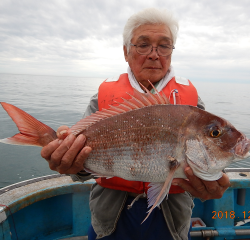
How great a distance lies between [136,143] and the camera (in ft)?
6.06

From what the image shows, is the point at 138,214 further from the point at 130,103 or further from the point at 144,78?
the point at 144,78

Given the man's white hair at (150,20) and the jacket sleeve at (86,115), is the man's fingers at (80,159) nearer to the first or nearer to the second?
the jacket sleeve at (86,115)

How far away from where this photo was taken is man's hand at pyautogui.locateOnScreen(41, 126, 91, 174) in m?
1.93

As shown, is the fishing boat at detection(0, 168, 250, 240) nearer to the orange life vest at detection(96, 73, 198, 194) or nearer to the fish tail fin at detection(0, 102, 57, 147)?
the orange life vest at detection(96, 73, 198, 194)

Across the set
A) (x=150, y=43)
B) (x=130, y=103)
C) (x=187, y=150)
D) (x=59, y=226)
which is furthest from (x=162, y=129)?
(x=59, y=226)

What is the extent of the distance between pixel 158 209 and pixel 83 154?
3.70 feet

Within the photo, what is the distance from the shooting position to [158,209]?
2.26 meters

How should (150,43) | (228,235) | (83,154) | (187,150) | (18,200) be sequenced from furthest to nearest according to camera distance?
1. (228,235)
2. (18,200)
3. (150,43)
4. (83,154)
5. (187,150)

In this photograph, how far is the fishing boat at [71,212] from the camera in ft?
10.9

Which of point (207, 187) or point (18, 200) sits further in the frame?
point (18, 200)

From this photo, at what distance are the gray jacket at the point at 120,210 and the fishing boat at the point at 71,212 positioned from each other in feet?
4.37

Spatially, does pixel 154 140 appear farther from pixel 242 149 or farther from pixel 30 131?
pixel 30 131

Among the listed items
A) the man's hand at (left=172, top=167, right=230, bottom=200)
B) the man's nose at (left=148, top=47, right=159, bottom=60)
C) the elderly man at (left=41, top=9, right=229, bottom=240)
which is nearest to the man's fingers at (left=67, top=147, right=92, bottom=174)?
the elderly man at (left=41, top=9, right=229, bottom=240)

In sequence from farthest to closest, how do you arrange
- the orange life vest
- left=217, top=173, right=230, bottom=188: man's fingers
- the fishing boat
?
the fishing boat < the orange life vest < left=217, top=173, right=230, bottom=188: man's fingers
